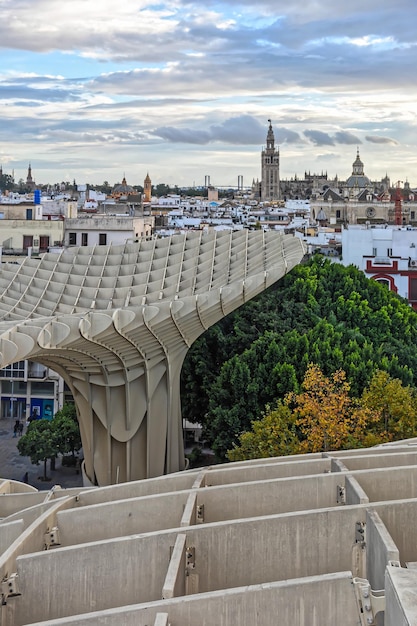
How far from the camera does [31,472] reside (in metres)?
38.8

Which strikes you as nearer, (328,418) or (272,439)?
(328,418)

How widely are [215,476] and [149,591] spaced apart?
5.05 m

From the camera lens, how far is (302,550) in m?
13.1

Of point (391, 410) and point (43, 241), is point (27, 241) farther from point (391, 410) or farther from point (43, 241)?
point (391, 410)

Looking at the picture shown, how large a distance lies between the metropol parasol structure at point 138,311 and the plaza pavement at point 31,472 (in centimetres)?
183

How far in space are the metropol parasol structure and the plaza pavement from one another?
1.83 m

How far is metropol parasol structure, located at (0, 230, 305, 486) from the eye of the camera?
29609 mm

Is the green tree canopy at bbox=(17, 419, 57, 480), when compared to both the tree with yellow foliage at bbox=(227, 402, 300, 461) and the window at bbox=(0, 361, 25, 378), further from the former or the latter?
the tree with yellow foliage at bbox=(227, 402, 300, 461)

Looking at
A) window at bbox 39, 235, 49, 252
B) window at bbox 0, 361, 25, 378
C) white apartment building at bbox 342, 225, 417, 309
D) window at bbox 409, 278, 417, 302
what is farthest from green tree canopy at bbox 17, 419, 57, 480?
window at bbox 409, 278, 417, 302

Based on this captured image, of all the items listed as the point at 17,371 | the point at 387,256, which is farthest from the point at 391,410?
the point at 387,256

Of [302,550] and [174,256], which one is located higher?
[174,256]

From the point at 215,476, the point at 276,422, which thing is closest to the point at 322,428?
the point at 276,422

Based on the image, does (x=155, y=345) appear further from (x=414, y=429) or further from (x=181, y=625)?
(x=181, y=625)

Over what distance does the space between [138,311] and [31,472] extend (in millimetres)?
13976
